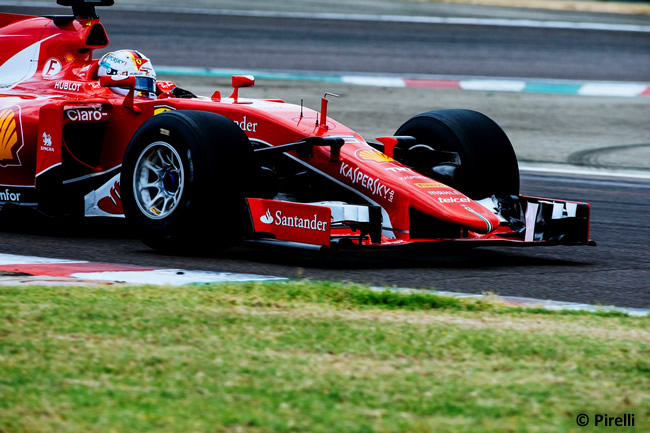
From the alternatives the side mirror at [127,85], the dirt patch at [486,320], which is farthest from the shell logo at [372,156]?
the dirt patch at [486,320]

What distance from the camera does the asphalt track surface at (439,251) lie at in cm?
645

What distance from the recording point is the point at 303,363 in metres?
4.11

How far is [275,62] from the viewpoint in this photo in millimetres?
20750

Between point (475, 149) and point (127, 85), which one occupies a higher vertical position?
point (127, 85)

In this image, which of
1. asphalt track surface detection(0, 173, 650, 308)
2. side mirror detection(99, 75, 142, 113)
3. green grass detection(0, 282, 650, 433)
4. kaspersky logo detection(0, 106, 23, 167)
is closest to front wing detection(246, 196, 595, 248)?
asphalt track surface detection(0, 173, 650, 308)

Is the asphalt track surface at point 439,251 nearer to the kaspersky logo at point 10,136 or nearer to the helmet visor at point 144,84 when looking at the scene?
the kaspersky logo at point 10,136

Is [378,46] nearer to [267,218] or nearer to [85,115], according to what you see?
[85,115]

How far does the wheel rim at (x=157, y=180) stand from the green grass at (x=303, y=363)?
1665mm

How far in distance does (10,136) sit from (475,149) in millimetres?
3383

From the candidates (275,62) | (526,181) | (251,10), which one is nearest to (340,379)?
(526,181)

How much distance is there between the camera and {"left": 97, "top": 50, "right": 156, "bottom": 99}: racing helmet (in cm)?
818

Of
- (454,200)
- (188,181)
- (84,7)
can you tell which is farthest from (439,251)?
(84,7)

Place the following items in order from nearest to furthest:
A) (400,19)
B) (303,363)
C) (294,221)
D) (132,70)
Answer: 1. (303,363)
2. (294,221)
3. (132,70)
4. (400,19)

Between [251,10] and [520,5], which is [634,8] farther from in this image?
[251,10]
